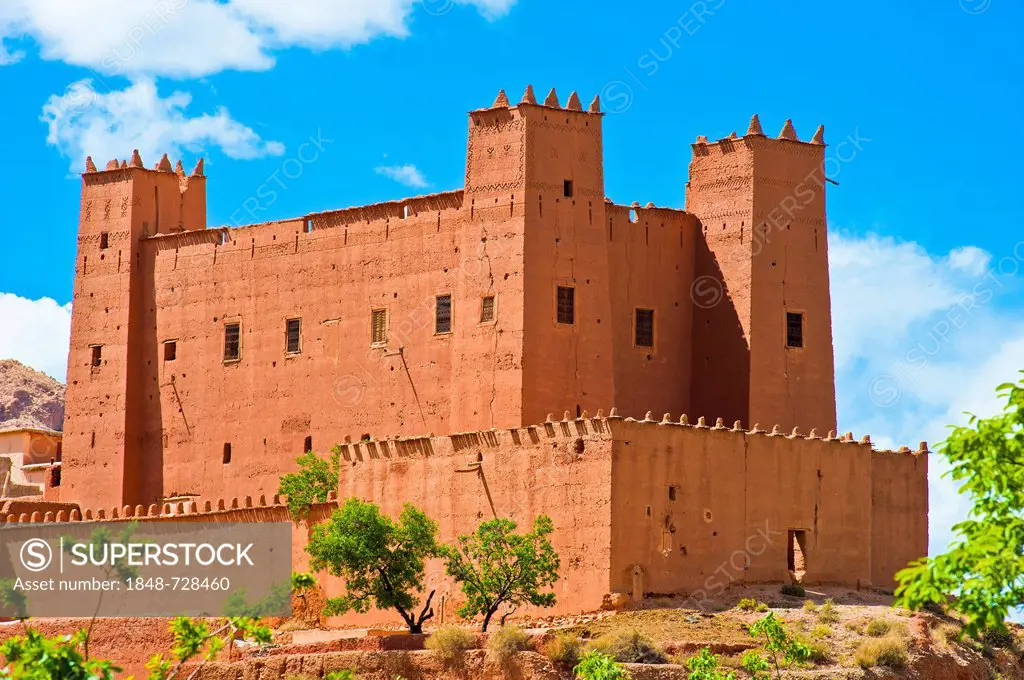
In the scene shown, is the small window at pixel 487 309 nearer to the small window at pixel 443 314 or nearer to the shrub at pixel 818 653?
the small window at pixel 443 314

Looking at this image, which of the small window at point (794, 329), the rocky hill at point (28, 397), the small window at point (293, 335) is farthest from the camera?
the rocky hill at point (28, 397)

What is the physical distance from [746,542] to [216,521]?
1324 centimetres

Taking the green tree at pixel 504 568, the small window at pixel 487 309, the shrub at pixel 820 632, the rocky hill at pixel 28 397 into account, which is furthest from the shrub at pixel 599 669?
the rocky hill at pixel 28 397

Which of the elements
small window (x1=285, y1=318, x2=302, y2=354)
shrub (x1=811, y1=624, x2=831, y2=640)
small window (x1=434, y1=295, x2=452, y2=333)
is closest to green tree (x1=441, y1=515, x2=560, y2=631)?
shrub (x1=811, y1=624, x2=831, y2=640)

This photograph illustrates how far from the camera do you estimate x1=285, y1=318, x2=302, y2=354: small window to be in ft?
171

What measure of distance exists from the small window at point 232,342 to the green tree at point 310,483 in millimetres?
4767

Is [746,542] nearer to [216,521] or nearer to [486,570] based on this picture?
[486,570]

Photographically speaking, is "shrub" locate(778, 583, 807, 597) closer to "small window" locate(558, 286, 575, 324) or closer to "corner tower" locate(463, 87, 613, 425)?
"corner tower" locate(463, 87, 613, 425)

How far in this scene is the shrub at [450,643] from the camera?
36969mm

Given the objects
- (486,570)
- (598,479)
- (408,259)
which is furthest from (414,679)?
(408,259)

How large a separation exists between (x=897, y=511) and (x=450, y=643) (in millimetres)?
13747

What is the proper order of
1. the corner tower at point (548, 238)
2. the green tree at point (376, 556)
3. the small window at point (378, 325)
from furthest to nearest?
the small window at point (378, 325) < the corner tower at point (548, 238) < the green tree at point (376, 556)

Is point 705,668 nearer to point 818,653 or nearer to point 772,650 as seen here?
point 772,650

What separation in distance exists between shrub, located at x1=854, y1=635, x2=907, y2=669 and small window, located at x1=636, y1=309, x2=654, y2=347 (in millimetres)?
12693
